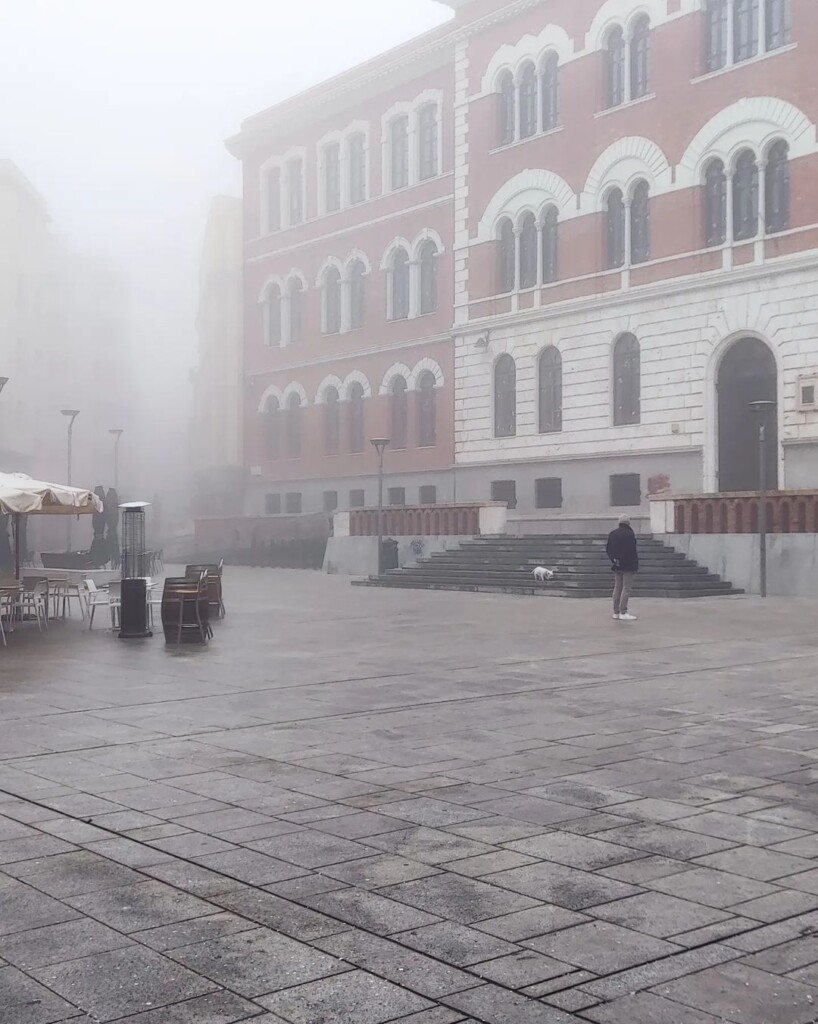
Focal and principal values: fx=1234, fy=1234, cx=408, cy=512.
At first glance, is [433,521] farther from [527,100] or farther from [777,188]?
[527,100]

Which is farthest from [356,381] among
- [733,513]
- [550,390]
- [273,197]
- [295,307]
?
[733,513]

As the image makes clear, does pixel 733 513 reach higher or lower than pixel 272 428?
lower

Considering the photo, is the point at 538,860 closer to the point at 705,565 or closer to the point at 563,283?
the point at 705,565

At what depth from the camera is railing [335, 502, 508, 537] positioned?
104 feet

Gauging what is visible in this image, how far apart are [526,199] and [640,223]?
4.45 m

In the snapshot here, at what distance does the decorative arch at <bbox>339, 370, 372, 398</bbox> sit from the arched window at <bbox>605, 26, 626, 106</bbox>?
1295 centimetres

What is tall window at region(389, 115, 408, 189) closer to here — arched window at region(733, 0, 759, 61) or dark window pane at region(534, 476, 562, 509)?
dark window pane at region(534, 476, 562, 509)

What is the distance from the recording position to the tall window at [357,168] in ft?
142

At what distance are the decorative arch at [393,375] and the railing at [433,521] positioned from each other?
700cm

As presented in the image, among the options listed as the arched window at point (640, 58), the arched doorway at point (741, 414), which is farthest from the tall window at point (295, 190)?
the arched doorway at point (741, 414)

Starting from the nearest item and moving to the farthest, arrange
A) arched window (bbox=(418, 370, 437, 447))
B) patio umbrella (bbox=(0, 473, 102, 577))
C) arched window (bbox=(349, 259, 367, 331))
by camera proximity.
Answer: patio umbrella (bbox=(0, 473, 102, 577)), arched window (bbox=(418, 370, 437, 447)), arched window (bbox=(349, 259, 367, 331))

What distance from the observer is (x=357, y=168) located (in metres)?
43.5

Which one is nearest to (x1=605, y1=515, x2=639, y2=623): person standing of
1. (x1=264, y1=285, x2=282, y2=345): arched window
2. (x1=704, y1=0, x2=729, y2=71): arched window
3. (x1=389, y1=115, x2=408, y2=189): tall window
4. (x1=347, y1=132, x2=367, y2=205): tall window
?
(x1=704, y1=0, x2=729, y2=71): arched window

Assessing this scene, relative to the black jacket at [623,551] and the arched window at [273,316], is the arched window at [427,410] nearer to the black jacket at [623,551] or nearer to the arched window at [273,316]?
the arched window at [273,316]
